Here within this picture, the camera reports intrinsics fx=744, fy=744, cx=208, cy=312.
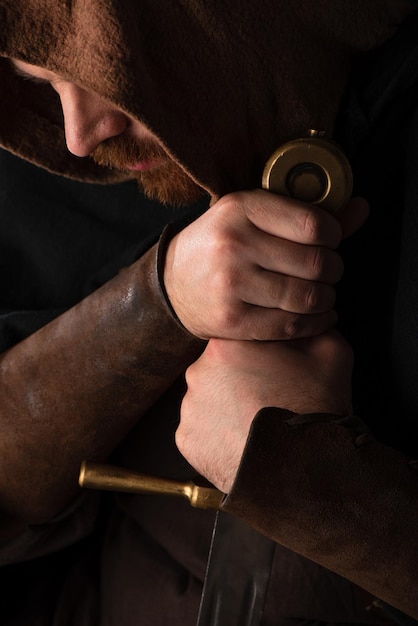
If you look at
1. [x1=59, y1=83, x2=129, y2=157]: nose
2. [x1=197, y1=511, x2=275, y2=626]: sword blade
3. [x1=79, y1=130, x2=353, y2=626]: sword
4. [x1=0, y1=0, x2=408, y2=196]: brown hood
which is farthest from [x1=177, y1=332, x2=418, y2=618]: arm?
[x1=59, y1=83, x2=129, y2=157]: nose

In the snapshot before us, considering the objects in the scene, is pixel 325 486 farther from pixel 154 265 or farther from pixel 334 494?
pixel 154 265

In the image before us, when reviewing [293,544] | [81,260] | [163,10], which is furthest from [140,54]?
[81,260]

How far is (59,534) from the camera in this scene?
1.51 meters

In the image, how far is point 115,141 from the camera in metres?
1.16

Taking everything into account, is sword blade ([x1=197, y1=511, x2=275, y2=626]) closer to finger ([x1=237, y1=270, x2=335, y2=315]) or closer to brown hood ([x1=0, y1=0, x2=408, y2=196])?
finger ([x1=237, y1=270, x2=335, y2=315])

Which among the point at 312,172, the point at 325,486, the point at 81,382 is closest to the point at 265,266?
the point at 312,172

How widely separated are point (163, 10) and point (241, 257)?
13.2 inches

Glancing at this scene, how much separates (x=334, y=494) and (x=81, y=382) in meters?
0.54

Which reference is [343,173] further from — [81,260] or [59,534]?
[59,534]

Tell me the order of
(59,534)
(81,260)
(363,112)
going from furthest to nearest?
(81,260) → (59,534) → (363,112)

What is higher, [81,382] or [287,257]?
[287,257]

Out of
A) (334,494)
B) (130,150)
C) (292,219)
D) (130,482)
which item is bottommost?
(130,482)

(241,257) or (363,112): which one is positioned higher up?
(363,112)

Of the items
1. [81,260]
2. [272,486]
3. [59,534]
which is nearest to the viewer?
[272,486]
